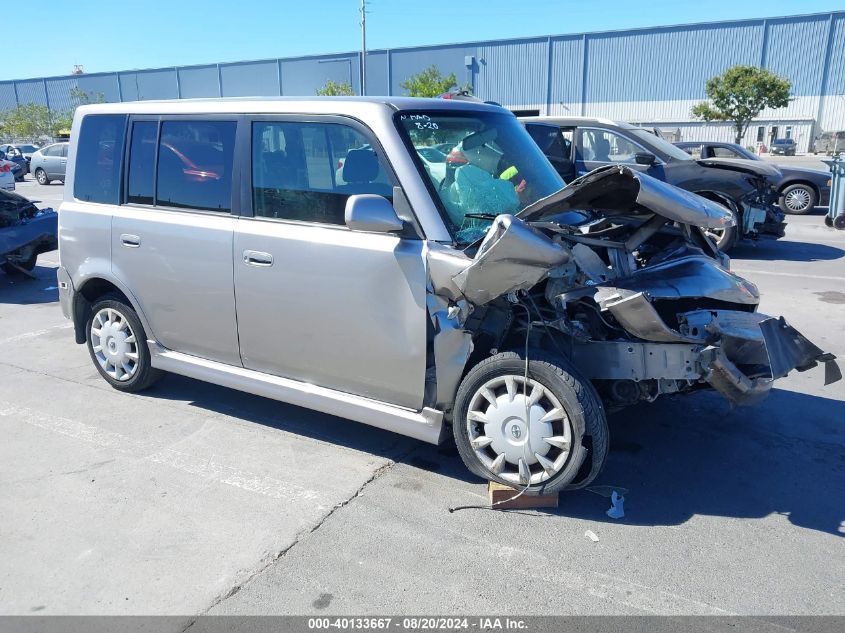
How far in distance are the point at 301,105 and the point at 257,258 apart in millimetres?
953

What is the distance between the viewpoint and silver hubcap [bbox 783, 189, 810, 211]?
49.6 ft

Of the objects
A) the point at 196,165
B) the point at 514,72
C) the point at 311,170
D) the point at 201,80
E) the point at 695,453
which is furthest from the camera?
the point at 201,80

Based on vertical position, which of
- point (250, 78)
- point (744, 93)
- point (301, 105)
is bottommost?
point (301, 105)

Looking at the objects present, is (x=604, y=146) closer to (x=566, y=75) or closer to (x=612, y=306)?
(x=612, y=306)

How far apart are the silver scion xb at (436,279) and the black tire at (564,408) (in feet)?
0.03

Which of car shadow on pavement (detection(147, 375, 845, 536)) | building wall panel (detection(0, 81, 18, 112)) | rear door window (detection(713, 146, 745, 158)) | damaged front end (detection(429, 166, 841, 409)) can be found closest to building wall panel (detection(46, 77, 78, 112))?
building wall panel (detection(0, 81, 18, 112))

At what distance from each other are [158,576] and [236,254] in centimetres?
193

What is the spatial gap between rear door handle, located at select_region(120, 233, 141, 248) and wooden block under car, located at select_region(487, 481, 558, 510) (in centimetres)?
298

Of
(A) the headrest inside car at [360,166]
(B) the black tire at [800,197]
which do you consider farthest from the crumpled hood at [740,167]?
(A) the headrest inside car at [360,166]

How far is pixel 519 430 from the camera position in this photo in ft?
11.6

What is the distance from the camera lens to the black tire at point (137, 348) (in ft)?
16.5

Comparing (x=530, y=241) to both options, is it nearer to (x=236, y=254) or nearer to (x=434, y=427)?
(x=434, y=427)

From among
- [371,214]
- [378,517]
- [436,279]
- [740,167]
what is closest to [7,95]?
[740,167]

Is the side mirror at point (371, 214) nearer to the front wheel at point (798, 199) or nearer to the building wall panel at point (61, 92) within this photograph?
the front wheel at point (798, 199)
